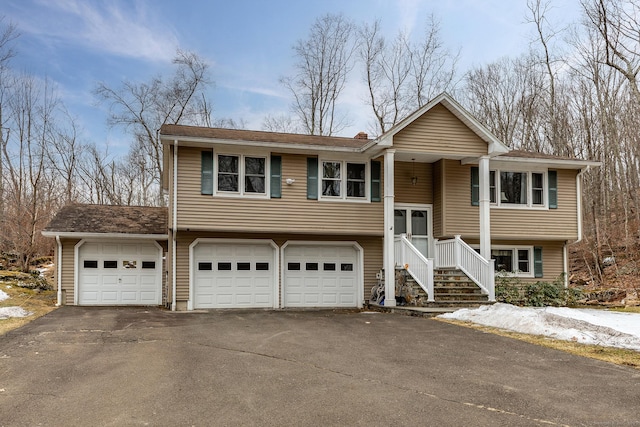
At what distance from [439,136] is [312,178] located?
157 inches

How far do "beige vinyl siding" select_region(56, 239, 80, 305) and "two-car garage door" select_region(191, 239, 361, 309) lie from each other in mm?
4553

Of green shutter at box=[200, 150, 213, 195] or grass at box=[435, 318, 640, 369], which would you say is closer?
grass at box=[435, 318, 640, 369]

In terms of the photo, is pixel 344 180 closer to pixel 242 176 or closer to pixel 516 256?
pixel 242 176

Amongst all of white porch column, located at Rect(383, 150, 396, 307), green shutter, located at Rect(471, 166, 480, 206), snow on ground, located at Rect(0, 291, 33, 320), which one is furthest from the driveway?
green shutter, located at Rect(471, 166, 480, 206)

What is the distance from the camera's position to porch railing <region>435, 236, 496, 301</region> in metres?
14.3

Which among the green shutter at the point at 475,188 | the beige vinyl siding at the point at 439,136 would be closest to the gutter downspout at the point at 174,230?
the beige vinyl siding at the point at 439,136

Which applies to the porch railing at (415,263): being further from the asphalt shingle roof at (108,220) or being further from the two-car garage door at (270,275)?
the asphalt shingle roof at (108,220)

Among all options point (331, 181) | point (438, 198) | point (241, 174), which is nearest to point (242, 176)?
point (241, 174)

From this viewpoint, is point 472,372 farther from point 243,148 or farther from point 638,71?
point 638,71

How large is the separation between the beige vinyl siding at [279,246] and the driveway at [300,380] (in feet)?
16.1

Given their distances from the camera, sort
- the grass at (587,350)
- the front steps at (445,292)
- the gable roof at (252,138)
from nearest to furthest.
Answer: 1. the grass at (587,350)
2. the front steps at (445,292)
3. the gable roof at (252,138)

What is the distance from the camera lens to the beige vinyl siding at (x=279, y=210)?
575 inches

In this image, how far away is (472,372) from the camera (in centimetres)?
678

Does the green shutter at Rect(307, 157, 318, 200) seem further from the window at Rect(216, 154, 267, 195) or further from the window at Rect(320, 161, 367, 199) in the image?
the window at Rect(216, 154, 267, 195)
